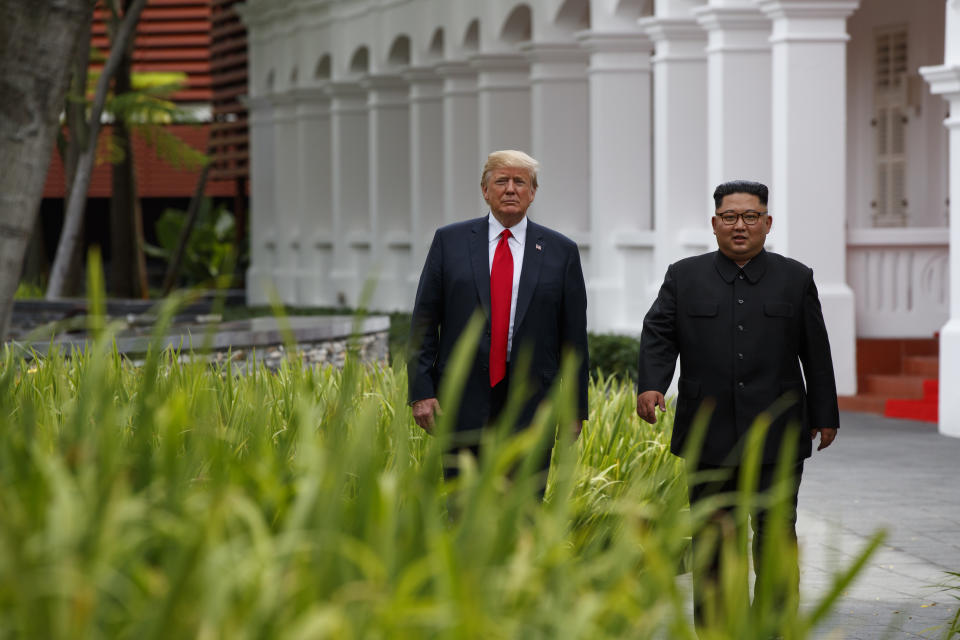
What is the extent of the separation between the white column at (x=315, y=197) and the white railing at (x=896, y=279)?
13217mm

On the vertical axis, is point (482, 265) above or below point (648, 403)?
above

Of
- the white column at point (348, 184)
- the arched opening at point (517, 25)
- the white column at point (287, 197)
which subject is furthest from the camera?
the white column at point (287, 197)

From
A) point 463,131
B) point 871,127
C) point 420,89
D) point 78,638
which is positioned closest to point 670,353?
point 78,638

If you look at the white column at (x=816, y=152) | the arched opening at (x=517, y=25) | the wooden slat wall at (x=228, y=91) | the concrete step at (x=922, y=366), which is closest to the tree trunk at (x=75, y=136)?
the arched opening at (x=517, y=25)

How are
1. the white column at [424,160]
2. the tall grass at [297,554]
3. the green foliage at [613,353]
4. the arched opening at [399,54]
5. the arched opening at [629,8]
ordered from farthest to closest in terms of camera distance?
the arched opening at [399,54] < the white column at [424,160] < the arched opening at [629,8] < the green foliage at [613,353] < the tall grass at [297,554]

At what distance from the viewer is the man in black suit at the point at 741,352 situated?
18.5ft

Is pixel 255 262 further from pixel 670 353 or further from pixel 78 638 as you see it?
pixel 78 638

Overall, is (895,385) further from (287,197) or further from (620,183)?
(287,197)

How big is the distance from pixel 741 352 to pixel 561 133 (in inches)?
531

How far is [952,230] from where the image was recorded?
499 inches

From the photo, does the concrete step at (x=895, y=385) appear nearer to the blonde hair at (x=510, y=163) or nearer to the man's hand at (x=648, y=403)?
the man's hand at (x=648, y=403)

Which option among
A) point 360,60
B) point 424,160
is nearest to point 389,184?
point 424,160

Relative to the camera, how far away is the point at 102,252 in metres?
38.3

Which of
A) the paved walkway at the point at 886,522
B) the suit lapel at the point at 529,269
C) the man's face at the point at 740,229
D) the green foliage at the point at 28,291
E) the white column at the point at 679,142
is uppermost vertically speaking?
the white column at the point at 679,142
